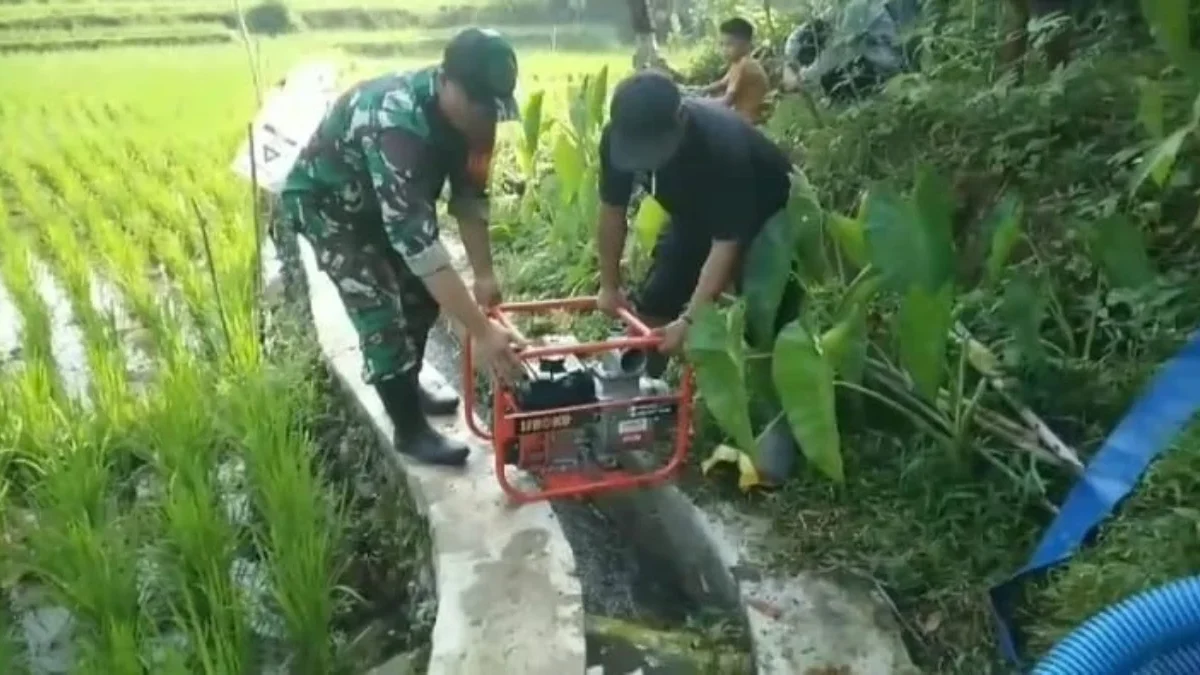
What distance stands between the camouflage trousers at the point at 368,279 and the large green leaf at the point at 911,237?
1.02 m

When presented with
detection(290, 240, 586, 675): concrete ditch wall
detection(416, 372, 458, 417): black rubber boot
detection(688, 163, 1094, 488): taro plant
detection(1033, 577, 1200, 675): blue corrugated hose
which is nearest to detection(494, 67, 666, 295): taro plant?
detection(416, 372, 458, 417): black rubber boot

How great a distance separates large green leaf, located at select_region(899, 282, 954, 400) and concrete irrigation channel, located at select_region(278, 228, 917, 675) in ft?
1.40

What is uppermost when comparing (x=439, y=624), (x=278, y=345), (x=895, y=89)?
(x=895, y=89)

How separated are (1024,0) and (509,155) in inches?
104

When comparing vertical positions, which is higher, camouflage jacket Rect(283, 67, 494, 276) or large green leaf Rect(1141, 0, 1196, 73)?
large green leaf Rect(1141, 0, 1196, 73)

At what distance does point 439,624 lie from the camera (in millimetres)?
2143

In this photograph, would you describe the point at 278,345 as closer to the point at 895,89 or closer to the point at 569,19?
the point at 895,89

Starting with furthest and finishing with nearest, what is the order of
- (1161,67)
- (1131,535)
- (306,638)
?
1. (1161,67)
2. (306,638)
3. (1131,535)

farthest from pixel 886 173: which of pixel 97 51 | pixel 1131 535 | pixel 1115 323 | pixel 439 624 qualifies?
pixel 97 51

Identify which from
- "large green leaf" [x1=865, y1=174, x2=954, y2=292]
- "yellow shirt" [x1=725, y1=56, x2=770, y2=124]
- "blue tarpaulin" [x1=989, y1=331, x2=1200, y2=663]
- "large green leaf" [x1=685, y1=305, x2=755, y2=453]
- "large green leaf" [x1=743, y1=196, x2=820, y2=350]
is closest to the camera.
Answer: "blue tarpaulin" [x1=989, y1=331, x2=1200, y2=663]

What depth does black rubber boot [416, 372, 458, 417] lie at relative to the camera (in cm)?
311

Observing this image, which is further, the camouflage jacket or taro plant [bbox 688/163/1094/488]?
the camouflage jacket

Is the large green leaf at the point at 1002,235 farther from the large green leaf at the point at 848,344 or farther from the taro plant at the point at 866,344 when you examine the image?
the large green leaf at the point at 848,344

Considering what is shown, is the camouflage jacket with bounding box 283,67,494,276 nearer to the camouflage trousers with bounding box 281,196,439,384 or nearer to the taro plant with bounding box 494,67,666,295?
the camouflage trousers with bounding box 281,196,439,384
